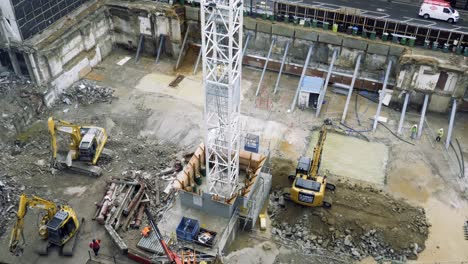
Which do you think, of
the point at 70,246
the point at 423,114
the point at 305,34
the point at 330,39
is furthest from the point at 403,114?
the point at 70,246

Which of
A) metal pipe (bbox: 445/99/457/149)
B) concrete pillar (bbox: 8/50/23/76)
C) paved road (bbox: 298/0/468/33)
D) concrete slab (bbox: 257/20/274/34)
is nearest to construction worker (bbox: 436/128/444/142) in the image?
metal pipe (bbox: 445/99/457/149)

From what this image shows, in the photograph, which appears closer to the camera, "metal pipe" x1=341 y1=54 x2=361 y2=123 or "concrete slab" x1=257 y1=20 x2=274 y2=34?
"metal pipe" x1=341 y1=54 x2=361 y2=123

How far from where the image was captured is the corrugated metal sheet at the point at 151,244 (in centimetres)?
2498

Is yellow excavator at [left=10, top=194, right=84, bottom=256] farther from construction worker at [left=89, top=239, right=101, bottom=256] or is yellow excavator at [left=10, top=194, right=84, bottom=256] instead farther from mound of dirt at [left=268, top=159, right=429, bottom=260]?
mound of dirt at [left=268, top=159, right=429, bottom=260]

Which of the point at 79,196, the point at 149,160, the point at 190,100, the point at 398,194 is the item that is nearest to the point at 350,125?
the point at 398,194

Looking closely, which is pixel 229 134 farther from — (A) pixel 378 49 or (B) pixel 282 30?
(A) pixel 378 49

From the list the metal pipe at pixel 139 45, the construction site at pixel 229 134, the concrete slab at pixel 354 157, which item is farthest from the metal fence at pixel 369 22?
the metal pipe at pixel 139 45

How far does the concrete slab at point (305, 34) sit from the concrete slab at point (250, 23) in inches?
140

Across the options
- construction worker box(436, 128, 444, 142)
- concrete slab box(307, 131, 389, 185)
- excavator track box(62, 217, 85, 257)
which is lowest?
excavator track box(62, 217, 85, 257)

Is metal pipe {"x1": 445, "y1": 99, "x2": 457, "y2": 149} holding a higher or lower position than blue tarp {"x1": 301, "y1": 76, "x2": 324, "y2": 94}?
lower

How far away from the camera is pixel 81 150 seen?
2983 cm

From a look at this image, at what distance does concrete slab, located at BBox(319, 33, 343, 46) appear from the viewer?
3756cm

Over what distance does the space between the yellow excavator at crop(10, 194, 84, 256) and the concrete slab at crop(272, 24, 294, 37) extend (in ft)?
72.1

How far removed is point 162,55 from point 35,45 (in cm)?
1115
